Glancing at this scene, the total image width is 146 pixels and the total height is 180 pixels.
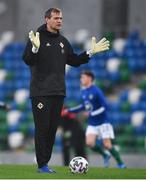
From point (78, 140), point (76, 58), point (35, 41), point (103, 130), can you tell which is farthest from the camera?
point (78, 140)

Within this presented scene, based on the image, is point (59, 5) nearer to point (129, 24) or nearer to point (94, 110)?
point (129, 24)

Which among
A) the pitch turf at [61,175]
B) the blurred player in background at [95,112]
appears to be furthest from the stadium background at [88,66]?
the pitch turf at [61,175]

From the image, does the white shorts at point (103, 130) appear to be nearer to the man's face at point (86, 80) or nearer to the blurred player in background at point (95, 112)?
the blurred player in background at point (95, 112)

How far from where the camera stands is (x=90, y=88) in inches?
631

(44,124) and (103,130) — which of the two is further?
(103,130)

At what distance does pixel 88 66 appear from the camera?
24.1 m

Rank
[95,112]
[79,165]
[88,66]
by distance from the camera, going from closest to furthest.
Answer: [79,165]
[95,112]
[88,66]

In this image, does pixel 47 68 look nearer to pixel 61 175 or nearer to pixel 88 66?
pixel 61 175

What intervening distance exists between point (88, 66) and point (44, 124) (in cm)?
1320

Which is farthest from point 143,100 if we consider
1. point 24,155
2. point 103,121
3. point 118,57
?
point 103,121

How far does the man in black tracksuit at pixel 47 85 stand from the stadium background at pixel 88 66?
9949 millimetres

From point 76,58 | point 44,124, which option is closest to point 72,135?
point 76,58

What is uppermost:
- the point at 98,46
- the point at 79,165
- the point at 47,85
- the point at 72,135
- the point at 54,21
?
the point at 54,21

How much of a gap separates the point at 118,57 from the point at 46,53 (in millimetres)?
13121
